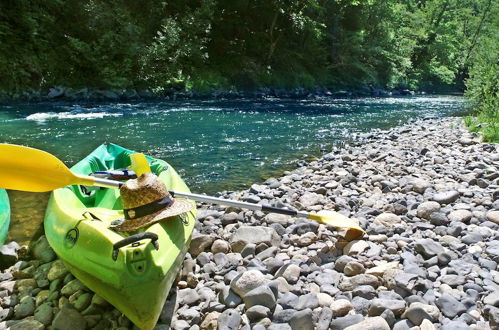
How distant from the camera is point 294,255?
9.61 feet

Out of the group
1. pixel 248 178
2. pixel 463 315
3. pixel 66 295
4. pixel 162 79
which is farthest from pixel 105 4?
pixel 463 315

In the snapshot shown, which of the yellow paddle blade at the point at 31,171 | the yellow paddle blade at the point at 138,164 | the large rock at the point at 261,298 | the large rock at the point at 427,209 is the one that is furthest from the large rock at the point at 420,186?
the yellow paddle blade at the point at 31,171

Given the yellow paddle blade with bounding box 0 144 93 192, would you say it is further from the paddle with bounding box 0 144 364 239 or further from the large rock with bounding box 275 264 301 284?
the large rock with bounding box 275 264 301 284

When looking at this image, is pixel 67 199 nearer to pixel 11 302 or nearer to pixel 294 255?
pixel 11 302

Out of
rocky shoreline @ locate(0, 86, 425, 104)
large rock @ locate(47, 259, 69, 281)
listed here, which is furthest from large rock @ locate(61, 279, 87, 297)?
rocky shoreline @ locate(0, 86, 425, 104)

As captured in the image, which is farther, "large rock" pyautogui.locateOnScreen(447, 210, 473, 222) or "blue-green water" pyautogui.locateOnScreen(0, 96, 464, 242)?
"blue-green water" pyautogui.locateOnScreen(0, 96, 464, 242)

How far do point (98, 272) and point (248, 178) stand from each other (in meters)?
3.69

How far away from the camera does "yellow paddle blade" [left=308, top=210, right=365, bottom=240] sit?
3088mm

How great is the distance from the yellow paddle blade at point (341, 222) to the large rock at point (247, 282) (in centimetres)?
94

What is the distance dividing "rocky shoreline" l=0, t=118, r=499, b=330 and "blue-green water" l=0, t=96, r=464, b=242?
6.02ft

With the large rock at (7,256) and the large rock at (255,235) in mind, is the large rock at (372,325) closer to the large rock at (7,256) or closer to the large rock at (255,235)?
the large rock at (255,235)

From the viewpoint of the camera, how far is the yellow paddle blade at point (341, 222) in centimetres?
309

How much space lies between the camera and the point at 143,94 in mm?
15008

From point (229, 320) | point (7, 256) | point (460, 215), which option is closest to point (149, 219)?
point (229, 320)
